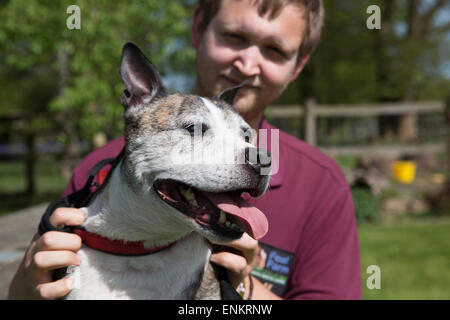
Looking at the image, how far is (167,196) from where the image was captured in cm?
193

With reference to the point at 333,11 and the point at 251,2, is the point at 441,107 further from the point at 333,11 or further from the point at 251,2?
the point at 251,2

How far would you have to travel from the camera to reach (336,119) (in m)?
12.1

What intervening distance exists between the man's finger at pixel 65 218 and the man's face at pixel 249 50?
3.73 feet

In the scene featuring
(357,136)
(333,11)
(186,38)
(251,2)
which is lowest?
(357,136)

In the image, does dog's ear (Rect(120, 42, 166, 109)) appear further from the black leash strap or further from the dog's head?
the black leash strap

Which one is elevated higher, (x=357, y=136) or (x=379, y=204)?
(x=357, y=136)

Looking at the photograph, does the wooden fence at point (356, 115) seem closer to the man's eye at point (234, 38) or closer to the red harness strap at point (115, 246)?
the man's eye at point (234, 38)

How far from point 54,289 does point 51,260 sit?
124mm

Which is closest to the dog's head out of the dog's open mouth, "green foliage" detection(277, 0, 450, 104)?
the dog's open mouth

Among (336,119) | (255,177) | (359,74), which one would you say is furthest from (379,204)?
(359,74)

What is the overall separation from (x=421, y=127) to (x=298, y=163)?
1086 centimetres

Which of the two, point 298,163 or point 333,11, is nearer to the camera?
point 298,163

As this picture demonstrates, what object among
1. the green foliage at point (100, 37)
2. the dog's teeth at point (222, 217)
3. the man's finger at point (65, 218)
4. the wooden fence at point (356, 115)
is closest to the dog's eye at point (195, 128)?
the dog's teeth at point (222, 217)

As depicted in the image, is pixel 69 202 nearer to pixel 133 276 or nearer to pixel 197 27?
pixel 133 276
